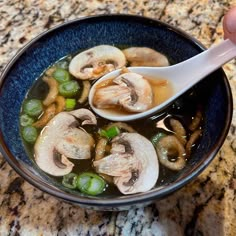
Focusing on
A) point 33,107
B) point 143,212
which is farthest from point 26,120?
point 143,212

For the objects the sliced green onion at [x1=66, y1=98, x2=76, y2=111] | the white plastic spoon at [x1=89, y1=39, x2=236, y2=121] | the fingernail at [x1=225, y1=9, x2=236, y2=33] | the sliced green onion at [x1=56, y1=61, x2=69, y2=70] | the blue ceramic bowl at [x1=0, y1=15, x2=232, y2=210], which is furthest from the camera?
the sliced green onion at [x1=56, y1=61, x2=69, y2=70]

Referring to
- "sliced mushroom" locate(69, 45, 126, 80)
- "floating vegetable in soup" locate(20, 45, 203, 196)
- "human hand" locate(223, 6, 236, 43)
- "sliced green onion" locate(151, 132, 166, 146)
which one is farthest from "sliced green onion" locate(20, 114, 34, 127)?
"human hand" locate(223, 6, 236, 43)

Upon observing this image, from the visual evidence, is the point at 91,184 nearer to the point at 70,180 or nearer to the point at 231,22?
the point at 70,180

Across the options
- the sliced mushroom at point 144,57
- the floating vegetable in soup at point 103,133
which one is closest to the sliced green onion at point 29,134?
the floating vegetable in soup at point 103,133

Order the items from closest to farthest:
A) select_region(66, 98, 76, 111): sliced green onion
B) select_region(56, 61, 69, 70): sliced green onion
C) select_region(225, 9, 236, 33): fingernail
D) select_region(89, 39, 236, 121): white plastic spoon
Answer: select_region(225, 9, 236, 33): fingernail → select_region(89, 39, 236, 121): white plastic spoon → select_region(66, 98, 76, 111): sliced green onion → select_region(56, 61, 69, 70): sliced green onion

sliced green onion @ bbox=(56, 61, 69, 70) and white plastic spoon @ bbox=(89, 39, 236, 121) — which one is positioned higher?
sliced green onion @ bbox=(56, 61, 69, 70)

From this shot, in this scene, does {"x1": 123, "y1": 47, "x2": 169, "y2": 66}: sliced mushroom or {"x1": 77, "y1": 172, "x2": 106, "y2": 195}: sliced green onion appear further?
{"x1": 123, "y1": 47, "x2": 169, "y2": 66}: sliced mushroom

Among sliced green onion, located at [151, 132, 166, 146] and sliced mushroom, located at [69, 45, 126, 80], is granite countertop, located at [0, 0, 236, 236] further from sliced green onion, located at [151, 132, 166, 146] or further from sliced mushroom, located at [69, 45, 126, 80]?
sliced mushroom, located at [69, 45, 126, 80]
